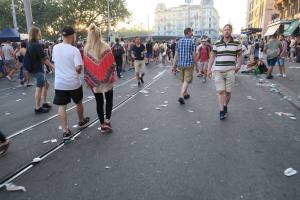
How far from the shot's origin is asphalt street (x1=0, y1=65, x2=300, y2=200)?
363 cm

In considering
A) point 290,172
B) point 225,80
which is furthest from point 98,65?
point 290,172

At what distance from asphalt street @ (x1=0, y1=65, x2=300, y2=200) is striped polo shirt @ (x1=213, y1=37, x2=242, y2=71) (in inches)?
44.5

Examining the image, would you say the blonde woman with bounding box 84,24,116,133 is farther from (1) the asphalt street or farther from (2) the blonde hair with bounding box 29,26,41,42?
(2) the blonde hair with bounding box 29,26,41,42

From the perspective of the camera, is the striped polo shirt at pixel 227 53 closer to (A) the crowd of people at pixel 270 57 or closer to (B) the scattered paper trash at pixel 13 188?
(B) the scattered paper trash at pixel 13 188

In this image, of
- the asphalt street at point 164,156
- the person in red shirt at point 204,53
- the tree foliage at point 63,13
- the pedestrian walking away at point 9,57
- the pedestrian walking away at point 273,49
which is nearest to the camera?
the asphalt street at point 164,156

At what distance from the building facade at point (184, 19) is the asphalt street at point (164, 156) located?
12780 centimetres

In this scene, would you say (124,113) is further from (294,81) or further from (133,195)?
(294,81)

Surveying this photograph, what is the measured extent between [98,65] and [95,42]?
1.32ft

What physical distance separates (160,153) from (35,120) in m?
3.56

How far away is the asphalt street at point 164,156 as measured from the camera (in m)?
3.63

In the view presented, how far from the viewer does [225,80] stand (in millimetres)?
6836

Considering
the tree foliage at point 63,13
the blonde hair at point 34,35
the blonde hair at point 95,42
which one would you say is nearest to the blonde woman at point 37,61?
the blonde hair at point 34,35

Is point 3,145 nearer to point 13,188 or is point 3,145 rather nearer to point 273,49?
point 13,188

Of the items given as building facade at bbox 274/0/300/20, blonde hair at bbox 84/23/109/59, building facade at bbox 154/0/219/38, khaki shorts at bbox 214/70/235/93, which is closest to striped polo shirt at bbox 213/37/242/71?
khaki shorts at bbox 214/70/235/93
